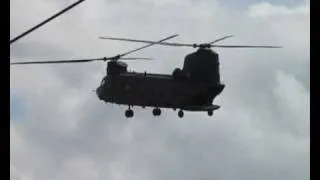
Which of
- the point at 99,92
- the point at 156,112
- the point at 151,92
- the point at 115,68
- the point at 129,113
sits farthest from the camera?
the point at 115,68

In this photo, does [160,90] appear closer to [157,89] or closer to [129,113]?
[157,89]

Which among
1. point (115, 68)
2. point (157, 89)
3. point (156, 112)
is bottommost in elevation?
point (156, 112)

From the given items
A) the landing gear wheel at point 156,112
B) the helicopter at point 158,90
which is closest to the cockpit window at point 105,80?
the helicopter at point 158,90

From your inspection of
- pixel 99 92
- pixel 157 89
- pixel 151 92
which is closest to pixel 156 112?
pixel 151 92

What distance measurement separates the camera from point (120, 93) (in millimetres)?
74000

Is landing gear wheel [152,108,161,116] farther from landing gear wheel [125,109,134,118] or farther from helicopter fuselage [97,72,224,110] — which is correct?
landing gear wheel [125,109,134,118]
